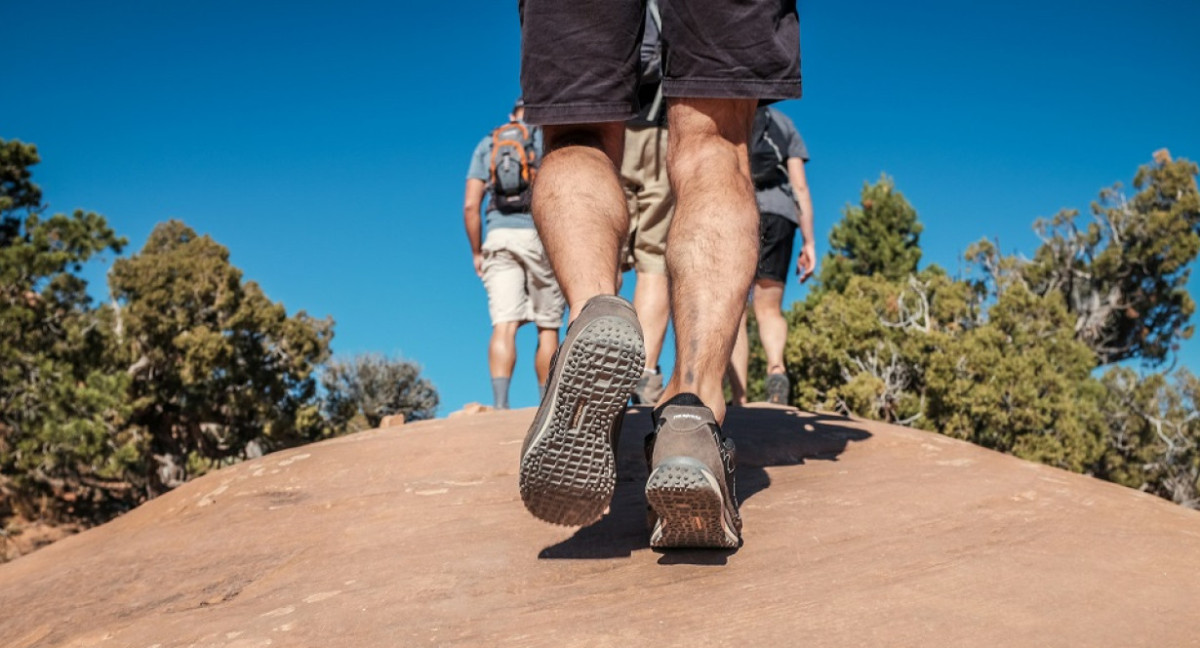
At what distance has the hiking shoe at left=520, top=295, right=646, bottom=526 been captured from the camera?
1546mm

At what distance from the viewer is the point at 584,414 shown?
5.13ft

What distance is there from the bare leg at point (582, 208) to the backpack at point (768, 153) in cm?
417

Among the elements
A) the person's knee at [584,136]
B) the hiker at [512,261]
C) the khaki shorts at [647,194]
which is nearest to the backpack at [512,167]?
the hiker at [512,261]

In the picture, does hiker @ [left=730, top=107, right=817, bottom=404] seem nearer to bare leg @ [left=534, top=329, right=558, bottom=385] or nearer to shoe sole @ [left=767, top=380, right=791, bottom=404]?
shoe sole @ [left=767, top=380, right=791, bottom=404]

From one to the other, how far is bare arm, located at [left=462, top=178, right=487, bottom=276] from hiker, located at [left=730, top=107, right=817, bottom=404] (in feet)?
6.84

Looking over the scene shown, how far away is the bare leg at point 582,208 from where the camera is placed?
1.81m

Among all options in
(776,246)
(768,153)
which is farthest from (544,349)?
(768,153)

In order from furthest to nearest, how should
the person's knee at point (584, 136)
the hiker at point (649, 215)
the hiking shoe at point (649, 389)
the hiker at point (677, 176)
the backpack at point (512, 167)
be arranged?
1. the backpack at point (512, 167)
2. the hiking shoe at point (649, 389)
3. the hiker at point (649, 215)
4. the person's knee at point (584, 136)
5. the hiker at point (677, 176)

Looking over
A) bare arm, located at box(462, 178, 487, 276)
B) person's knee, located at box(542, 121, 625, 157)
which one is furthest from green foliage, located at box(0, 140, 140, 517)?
person's knee, located at box(542, 121, 625, 157)

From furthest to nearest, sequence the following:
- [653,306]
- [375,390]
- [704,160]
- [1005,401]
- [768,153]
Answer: [375,390], [1005,401], [768,153], [653,306], [704,160]

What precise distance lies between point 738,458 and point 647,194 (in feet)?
5.21

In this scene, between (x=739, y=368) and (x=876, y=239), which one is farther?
(x=876, y=239)

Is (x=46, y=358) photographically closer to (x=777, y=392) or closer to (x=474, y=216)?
(x=474, y=216)

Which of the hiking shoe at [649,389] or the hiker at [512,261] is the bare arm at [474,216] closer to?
the hiker at [512,261]
